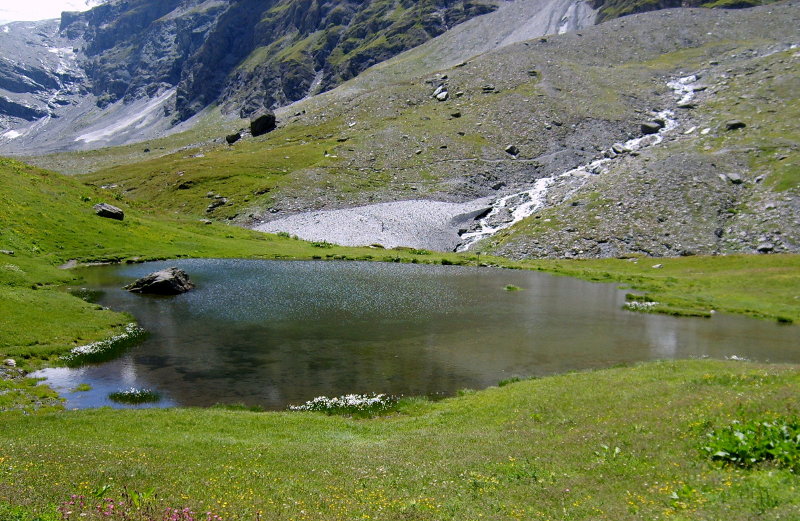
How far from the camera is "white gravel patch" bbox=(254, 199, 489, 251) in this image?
360 feet

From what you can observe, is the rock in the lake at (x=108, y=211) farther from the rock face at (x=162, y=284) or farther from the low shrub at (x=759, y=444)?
the low shrub at (x=759, y=444)

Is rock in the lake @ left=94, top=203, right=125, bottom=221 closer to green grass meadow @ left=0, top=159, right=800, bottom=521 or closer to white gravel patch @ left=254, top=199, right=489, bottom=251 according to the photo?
white gravel patch @ left=254, top=199, right=489, bottom=251

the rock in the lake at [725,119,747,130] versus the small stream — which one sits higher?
the rock in the lake at [725,119,747,130]

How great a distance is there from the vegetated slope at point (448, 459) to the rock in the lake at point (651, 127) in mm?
137336

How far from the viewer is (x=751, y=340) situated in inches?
1774

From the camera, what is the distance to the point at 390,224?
115812 millimetres

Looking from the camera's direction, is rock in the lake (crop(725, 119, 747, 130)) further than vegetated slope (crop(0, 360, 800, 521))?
Yes

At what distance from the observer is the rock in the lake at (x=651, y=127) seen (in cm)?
14650

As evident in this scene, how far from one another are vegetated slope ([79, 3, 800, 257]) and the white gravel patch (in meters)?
5.44

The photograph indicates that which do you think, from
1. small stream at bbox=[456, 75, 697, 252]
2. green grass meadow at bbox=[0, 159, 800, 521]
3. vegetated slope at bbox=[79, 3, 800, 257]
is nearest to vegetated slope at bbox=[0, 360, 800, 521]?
green grass meadow at bbox=[0, 159, 800, 521]

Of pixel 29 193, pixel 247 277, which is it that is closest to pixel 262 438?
pixel 247 277

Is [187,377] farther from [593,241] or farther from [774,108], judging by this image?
[774,108]

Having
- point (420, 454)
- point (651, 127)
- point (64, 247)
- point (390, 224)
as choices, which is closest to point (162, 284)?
point (64, 247)

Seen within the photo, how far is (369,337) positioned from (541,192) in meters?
90.9
